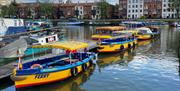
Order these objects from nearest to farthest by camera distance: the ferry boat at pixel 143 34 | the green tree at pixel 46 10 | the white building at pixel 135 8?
the ferry boat at pixel 143 34
the green tree at pixel 46 10
the white building at pixel 135 8

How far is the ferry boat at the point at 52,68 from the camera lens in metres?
29.1

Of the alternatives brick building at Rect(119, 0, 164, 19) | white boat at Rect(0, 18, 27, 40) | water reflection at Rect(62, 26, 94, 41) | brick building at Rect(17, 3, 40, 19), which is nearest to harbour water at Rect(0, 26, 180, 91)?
white boat at Rect(0, 18, 27, 40)

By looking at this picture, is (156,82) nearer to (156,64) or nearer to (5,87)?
(156,64)

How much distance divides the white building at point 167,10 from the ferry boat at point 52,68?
14195 centimetres

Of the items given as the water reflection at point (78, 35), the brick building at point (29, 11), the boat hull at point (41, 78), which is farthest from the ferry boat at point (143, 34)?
the brick building at point (29, 11)

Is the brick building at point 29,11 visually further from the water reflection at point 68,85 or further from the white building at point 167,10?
the water reflection at point 68,85

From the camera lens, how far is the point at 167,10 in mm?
177375

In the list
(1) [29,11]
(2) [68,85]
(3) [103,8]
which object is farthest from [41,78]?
(1) [29,11]

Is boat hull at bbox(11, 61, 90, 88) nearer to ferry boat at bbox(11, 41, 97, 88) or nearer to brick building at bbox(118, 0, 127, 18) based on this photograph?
ferry boat at bbox(11, 41, 97, 88)

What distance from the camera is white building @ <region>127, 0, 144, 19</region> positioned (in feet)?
618

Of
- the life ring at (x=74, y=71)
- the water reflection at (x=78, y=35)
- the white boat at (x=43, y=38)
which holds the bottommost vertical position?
the life ring at (x=74, y=71)

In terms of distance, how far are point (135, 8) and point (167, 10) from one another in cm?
1925

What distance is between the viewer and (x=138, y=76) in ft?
117

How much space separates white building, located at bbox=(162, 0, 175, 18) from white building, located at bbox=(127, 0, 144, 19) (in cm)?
1291
